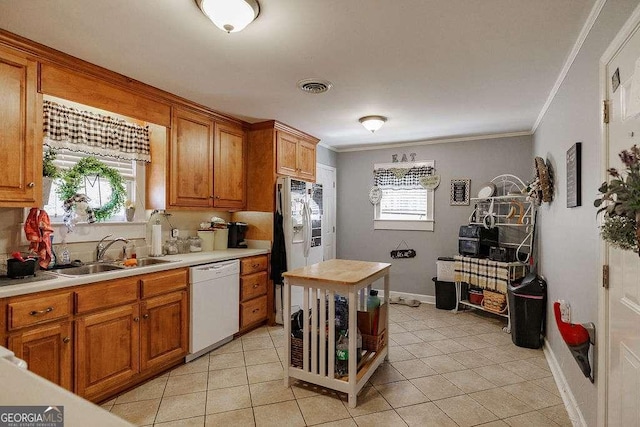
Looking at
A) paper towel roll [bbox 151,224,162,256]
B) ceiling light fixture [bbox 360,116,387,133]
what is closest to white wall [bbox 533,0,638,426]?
ceiling light fixture [bbox 360,116,387,133]

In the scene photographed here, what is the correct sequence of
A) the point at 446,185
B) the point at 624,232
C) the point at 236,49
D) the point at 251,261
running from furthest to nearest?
the point at 446,185, the point at 251,261, the point at 236,49, the point at 624,232

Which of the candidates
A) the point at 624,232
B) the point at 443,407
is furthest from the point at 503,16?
the point at 443,407

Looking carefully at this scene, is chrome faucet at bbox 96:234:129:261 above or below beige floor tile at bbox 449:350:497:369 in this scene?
above

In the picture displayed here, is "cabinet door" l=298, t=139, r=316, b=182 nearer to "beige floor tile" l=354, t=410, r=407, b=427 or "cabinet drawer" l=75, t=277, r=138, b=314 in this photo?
"cabinet drawer" l=75, t=277, r=138, b=314

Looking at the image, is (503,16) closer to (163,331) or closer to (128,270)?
(128,270)

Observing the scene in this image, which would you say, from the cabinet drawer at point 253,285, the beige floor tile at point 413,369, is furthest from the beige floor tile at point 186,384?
the beige floor tile at point 413,369

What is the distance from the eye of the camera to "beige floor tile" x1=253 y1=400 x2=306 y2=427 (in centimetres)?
209

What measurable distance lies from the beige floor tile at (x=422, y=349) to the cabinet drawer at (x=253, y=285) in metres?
1.64

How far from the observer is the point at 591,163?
5.96 feet

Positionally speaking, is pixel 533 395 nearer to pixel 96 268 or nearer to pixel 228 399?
pixel 228 399

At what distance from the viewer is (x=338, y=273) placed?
2500 millimetres

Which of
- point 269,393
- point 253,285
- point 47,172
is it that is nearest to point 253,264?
point 253,285

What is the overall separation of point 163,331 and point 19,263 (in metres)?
1.08

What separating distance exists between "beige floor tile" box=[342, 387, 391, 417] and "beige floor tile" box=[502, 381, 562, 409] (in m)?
0.96
